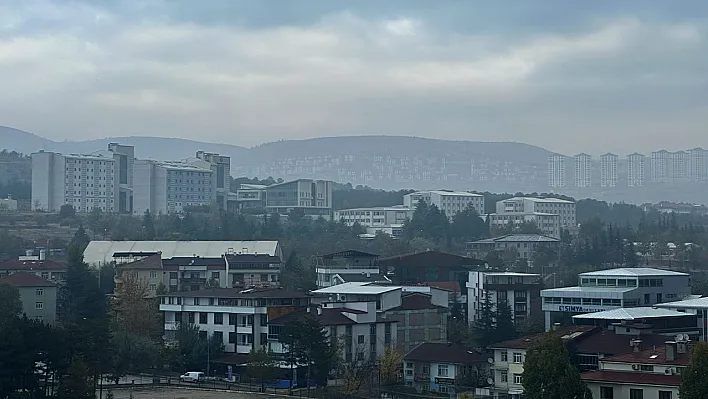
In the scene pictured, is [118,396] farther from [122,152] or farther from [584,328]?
[122,152]

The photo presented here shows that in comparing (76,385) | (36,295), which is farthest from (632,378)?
(36,295)

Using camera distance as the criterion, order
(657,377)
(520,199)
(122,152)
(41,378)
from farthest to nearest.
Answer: (520,199)
(122,152)
(41,378)
(657,377)

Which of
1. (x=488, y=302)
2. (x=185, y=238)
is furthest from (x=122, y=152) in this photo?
(x=488, y=302)

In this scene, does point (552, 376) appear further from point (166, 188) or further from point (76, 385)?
point (166, 188)

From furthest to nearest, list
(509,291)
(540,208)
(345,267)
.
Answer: (540,208) → (345,267) → (509,291)

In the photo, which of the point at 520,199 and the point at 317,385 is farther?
the point at 520,199

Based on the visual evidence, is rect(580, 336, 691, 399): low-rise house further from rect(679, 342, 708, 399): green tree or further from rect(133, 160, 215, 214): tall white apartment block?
rect(133, 160, 215, 214): tall white apartment block

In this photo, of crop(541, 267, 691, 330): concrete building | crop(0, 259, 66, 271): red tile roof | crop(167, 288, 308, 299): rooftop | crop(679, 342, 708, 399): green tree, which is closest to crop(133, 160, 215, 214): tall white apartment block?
crop(0, 259, 66, 271): red tile roof
